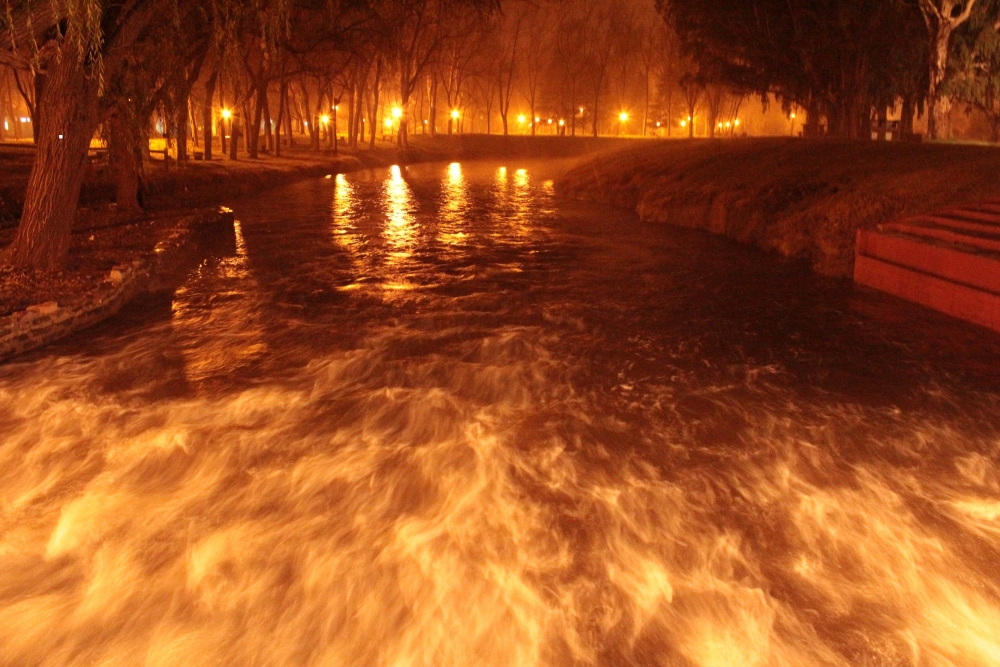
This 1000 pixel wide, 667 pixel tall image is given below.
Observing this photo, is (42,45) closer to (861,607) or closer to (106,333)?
(106,333)

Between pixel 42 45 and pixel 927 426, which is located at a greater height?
pixel 42 45

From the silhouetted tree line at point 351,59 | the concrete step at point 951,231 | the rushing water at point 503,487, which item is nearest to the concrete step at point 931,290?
the rushing water at point 503,487

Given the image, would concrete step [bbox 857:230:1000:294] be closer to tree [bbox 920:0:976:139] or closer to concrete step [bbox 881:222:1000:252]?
concrete step [bbox 881:222:1000:252]

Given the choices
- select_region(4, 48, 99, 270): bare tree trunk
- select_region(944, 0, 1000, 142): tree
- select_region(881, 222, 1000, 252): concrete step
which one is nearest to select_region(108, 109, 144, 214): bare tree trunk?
select_region(4, 48, 99, 270): bare tree trunk

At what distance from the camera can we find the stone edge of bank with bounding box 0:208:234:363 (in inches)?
366

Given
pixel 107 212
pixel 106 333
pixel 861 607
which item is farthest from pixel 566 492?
pixel 107 212

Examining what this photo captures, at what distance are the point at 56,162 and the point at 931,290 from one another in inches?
519

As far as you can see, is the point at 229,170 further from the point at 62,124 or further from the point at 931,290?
the point at 931,290

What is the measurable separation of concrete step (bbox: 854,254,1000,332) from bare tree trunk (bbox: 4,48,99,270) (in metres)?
12.7

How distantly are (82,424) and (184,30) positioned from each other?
1182 centimetres

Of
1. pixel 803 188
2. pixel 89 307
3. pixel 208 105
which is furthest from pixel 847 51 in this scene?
pixel 89 307

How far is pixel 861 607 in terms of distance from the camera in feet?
15.5

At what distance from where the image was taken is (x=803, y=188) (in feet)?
60.7

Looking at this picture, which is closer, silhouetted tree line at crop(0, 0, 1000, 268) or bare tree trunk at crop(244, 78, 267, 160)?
silhouetted tree line at crop(0, 0, 1000, 268)
